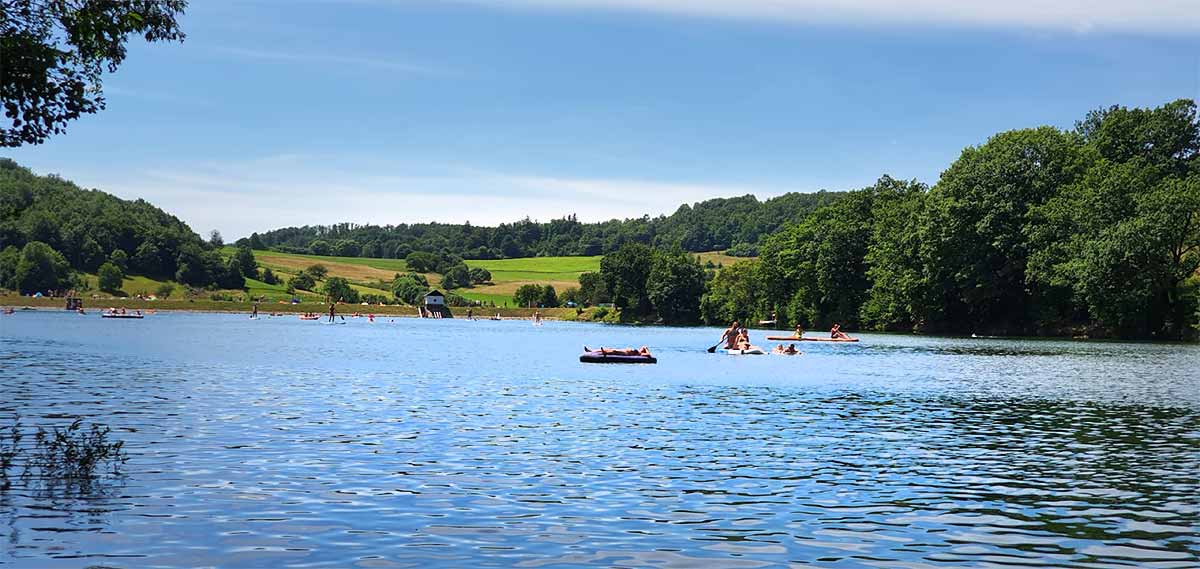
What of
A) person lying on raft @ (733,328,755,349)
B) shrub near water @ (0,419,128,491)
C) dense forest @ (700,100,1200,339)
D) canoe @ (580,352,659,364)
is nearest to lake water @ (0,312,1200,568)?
shrub near water @ (0,419,128,491)

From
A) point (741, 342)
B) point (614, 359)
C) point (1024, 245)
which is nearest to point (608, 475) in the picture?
point (614, 359)

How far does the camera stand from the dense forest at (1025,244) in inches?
4409

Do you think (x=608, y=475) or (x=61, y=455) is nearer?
(x=608, y=475)

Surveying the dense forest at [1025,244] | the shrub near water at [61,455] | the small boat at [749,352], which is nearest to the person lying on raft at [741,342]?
the small boat at [749,352]

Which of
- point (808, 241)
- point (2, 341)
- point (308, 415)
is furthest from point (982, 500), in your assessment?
point (808, 241)

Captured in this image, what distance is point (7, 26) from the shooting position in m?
26.9

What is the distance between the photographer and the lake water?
50.1 ft

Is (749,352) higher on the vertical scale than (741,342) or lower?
lower

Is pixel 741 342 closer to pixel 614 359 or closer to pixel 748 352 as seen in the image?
pixel 748 352

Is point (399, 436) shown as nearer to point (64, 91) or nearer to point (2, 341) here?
point (64, 91)

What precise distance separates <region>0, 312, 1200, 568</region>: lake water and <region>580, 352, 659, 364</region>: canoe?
17927mm

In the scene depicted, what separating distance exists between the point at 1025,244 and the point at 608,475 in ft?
376

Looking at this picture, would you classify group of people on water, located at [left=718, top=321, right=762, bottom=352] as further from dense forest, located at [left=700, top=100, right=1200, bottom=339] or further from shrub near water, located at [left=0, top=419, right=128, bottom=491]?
shrub near water, located at [left=0, top=419, right=128, bottom=491]

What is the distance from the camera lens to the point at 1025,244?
124875 millimetres
